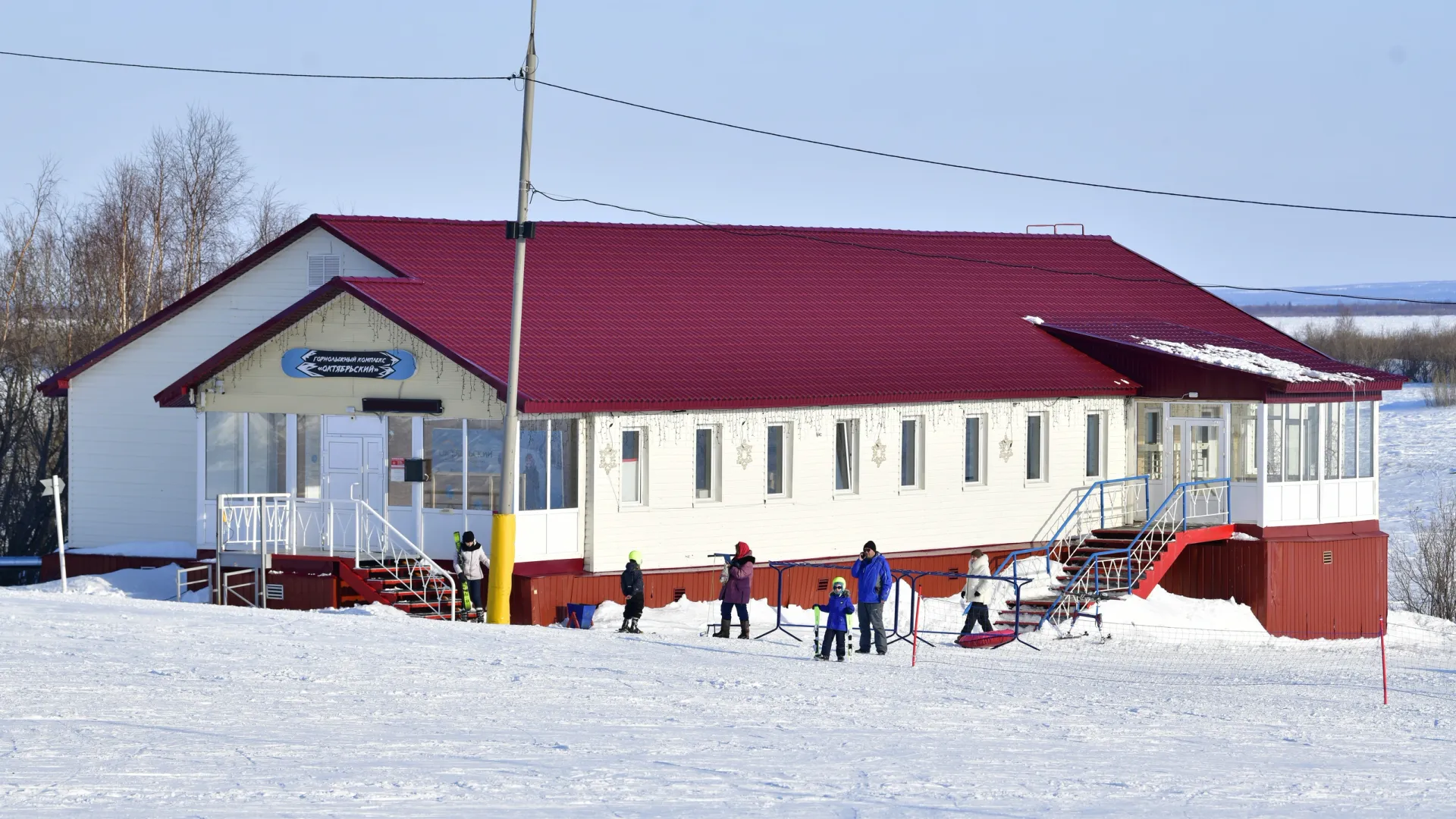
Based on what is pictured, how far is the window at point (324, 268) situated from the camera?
29.8 meters

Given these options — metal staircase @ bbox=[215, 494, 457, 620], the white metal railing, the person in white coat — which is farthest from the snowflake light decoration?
the white metal railing

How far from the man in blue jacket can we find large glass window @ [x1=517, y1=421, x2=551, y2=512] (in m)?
5.84

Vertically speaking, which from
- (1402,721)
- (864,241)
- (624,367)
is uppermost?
(864,241)

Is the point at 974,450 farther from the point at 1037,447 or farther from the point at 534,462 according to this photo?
the point at 534,462

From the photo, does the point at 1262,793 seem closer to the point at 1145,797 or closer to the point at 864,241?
the point at 1145,797

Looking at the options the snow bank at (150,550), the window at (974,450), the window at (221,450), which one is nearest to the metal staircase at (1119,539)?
the window at (974,450)

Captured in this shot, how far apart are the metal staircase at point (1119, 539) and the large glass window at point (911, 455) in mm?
1947

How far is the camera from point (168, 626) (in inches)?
843

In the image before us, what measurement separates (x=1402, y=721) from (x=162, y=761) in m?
11.5

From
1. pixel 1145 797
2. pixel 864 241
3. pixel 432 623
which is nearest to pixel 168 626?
pixel 432 623

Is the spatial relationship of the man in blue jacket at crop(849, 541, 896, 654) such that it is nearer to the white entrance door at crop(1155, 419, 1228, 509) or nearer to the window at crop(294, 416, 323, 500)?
the window at crop(294, 416, 323, 500)

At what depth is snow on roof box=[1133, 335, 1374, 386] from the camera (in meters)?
31.3

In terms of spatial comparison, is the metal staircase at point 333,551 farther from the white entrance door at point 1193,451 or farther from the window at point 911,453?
the white entrance door at point 1193,451

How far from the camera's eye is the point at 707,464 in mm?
27969
